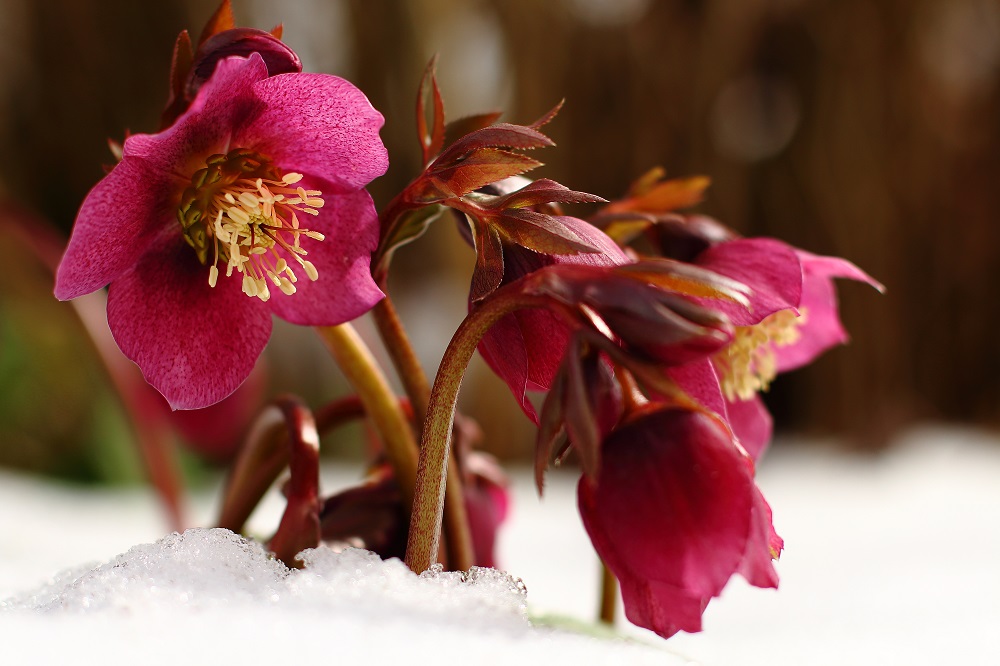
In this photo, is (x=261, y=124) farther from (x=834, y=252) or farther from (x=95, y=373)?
(x=834, y=252)

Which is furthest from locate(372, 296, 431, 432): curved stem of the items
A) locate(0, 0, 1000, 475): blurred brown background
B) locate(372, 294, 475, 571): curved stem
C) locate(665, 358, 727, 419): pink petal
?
locate(0, 0, 1000, 475): blurred brown background

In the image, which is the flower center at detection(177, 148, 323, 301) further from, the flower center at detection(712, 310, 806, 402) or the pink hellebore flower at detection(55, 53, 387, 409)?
the flower center at detection(712, 310, 806, 402)

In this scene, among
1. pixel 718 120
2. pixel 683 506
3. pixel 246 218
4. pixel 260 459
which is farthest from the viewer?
pixel 718 120

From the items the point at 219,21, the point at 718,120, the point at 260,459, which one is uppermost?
the point at 219,21

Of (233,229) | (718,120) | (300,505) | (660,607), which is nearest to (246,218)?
(233,229)

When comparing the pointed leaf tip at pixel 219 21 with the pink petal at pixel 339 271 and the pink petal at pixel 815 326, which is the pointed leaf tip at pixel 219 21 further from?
the pink petal at pixel 815 326

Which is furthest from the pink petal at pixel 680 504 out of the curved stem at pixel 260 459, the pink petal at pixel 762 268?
the curved stem at pixel 260 459

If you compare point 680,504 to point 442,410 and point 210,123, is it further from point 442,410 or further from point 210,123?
point 210,123
